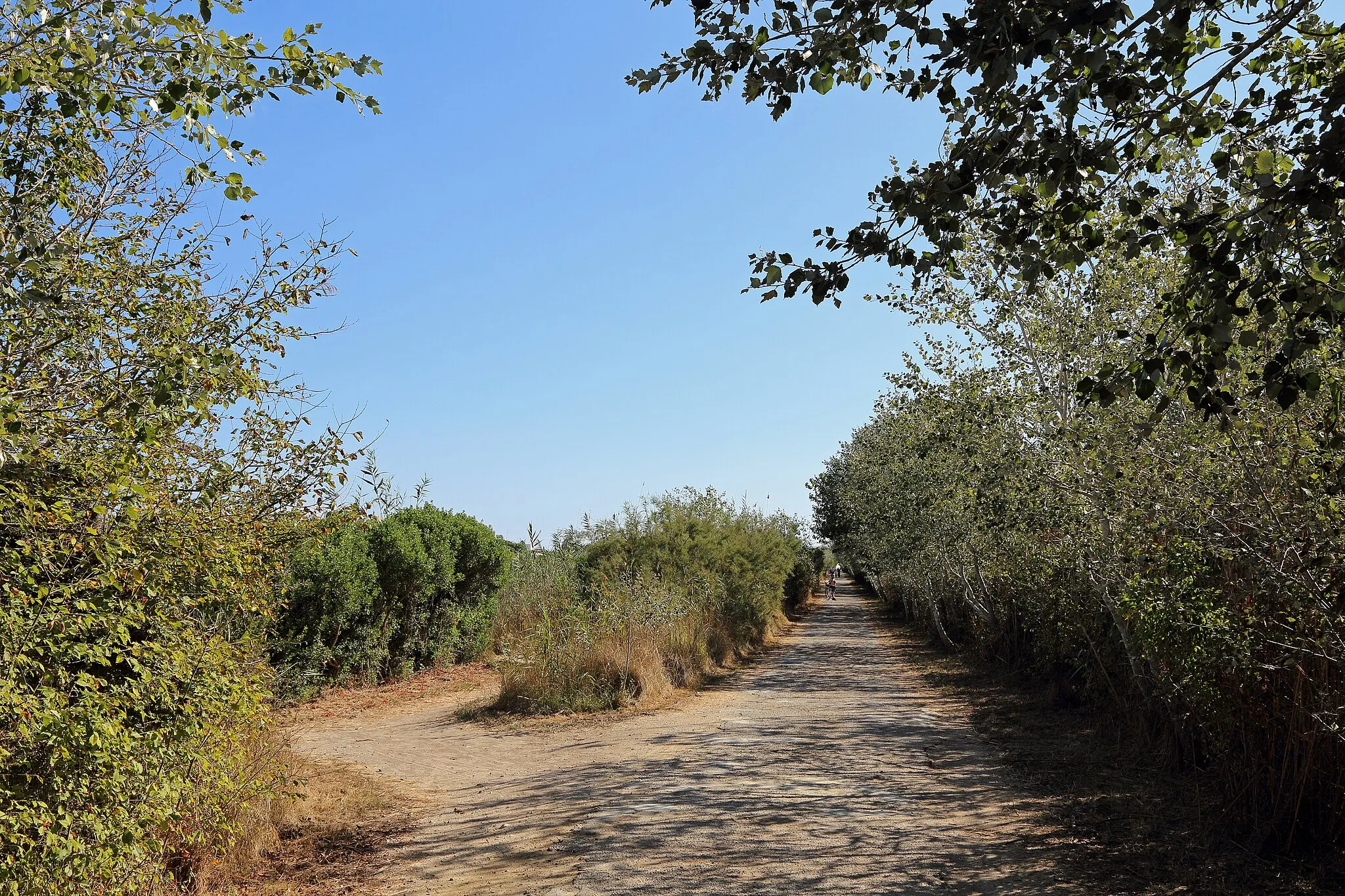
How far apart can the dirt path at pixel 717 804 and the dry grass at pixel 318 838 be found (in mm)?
326

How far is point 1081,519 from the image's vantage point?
1037 cm

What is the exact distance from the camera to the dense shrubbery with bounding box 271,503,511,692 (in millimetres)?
14375

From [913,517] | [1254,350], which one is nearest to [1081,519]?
[1254,350]

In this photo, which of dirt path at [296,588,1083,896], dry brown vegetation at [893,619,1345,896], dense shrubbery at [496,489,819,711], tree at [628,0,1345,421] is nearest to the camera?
tree at [628,0,1345,421]

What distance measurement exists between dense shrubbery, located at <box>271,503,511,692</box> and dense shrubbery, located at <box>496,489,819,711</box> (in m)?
1.12

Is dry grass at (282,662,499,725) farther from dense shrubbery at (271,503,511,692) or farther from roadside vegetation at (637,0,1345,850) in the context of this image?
roadside vegetation at (637,0,1345,850)

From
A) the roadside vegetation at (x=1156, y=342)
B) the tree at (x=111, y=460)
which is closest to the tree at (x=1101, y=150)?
the roadside vegetation at (x=1156, y=342)

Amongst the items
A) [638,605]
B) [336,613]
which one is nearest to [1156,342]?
[638,605]

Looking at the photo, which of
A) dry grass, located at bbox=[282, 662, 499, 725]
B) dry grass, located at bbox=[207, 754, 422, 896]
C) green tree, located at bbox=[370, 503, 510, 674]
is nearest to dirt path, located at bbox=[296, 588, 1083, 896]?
dry grass, located at bbox=[207, 754, 422, 896]

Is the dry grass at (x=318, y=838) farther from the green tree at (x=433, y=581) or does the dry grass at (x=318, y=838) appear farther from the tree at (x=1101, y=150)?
the green tree at (x=433, y=581)

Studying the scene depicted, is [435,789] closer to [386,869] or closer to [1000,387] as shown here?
[386,869]

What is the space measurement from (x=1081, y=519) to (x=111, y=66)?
10346 millimetres

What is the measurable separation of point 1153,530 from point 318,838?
745 cm

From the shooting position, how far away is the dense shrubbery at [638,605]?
13.0m
